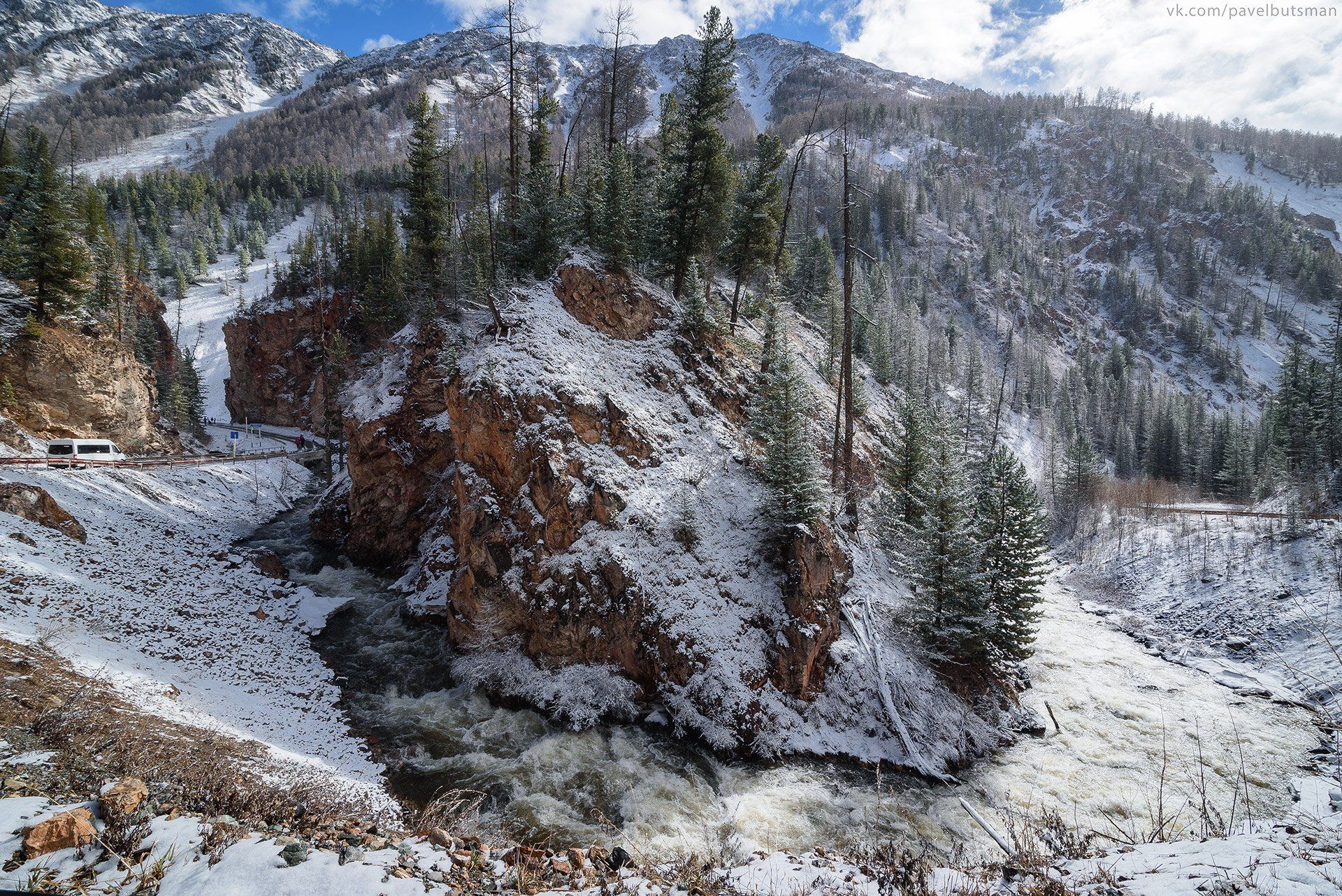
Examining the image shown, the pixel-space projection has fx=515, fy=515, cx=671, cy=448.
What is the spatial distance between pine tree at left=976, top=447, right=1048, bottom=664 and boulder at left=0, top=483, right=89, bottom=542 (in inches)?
1116

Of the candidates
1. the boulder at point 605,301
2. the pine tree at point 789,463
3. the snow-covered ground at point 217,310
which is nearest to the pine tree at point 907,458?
the pine tree at point 789,463

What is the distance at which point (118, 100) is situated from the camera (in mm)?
→ 192625

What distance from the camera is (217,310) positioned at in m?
81.2

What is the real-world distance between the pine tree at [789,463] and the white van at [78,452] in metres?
27.2

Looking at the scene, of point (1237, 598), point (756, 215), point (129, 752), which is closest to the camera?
point (129, 752)

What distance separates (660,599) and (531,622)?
3.98 m

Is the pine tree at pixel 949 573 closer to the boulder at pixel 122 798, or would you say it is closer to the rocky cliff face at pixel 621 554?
the rocky cliff face at pixel 621 554

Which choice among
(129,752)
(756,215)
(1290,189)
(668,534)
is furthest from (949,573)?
(1290,189)

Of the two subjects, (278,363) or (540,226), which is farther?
(278,363)

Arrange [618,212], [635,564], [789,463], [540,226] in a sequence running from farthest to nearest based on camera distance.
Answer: [540,226], [618,212], [789,463], [635,564]

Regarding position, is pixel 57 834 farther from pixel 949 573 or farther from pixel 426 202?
pixel 426 202

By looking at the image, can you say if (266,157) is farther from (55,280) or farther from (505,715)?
(505,715)

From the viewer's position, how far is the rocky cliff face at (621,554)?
14.3m

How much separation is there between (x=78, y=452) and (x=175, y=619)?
48.3 feet
